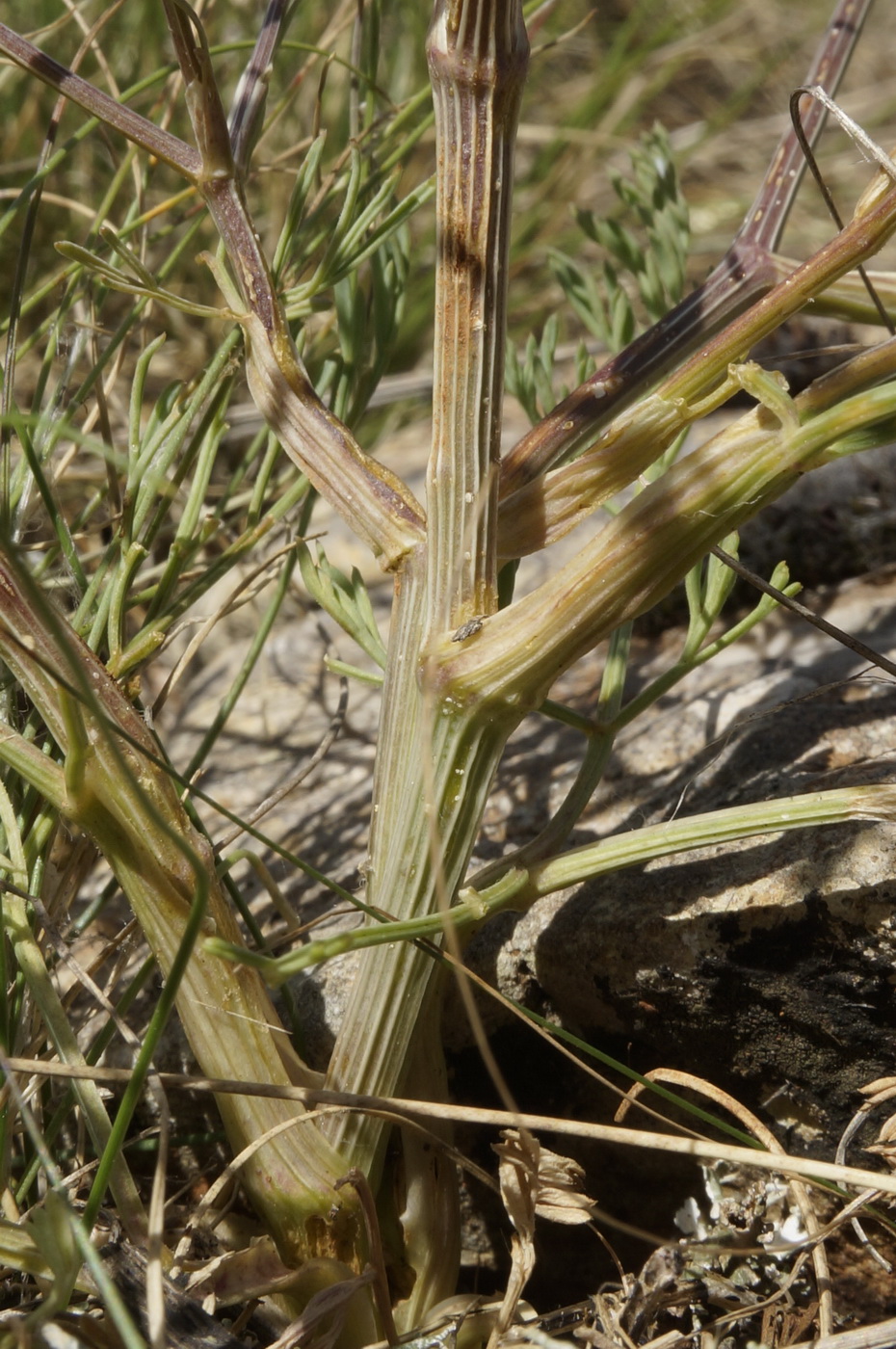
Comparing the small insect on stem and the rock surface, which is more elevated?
the small insect on stem

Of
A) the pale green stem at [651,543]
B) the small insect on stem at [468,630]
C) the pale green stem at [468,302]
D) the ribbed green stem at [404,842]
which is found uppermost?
the pale green stem at [468,302]

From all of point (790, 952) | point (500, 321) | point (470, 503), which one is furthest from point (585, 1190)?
point (500, 321)

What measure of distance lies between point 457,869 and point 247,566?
1189mm

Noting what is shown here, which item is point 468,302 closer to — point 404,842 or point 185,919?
point 404,842

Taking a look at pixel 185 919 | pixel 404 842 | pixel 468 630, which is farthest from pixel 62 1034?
pixel 468 630

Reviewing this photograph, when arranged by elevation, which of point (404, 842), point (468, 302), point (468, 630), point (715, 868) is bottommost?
point (715, 868)

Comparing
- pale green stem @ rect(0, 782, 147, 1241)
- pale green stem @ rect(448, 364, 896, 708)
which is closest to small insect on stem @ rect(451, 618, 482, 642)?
pale green stem @ rect(448, 364, 896, 708)

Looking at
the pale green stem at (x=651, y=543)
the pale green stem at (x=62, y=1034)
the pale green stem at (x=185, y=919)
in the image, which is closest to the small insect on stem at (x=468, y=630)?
the pale green stem at (x=651, y=543)

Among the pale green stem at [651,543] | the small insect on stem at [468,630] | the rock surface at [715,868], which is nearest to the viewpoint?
the pale green stem at [651,543]

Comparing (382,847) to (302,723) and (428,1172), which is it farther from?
(302,723)

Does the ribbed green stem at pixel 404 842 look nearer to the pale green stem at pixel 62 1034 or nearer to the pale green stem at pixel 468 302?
the pale green stem at pixel 468 302

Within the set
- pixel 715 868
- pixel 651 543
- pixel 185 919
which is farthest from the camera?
pixel 715 868

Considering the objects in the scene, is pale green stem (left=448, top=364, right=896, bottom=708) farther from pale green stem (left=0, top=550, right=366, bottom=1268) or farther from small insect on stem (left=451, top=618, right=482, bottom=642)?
pale green stem (left=0, top=550, right=366, bottom=1268)

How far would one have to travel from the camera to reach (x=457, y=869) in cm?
95
